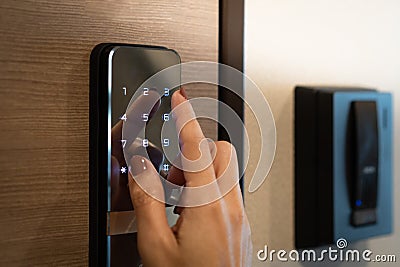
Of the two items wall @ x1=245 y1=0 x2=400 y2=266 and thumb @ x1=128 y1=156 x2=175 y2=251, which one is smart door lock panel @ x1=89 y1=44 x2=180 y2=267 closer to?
thumb @ x1=128 y1=156 x2=175 y2=251

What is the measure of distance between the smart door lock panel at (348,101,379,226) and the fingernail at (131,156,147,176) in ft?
0.80

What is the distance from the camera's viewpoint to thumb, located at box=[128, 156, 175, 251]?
1.22 ft

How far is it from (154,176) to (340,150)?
23 centimetres

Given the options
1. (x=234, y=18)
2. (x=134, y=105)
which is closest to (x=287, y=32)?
(x=234, y=18)

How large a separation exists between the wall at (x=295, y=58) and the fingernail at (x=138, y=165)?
0.43 feet

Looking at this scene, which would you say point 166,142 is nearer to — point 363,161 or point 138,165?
point 138,165

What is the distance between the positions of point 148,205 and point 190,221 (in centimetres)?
3

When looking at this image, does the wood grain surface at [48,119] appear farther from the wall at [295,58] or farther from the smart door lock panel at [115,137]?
the wall at [295,58]

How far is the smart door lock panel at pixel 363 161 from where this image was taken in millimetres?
546

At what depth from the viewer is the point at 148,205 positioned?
0.38 metres

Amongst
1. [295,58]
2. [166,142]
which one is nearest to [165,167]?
[166,142]

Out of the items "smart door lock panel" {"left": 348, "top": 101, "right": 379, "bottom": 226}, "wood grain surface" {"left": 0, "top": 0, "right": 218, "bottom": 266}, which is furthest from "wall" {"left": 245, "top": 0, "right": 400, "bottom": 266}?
"wood grain surface" {"left": 0, "top": 0, "right": 218, "bottom": 266}

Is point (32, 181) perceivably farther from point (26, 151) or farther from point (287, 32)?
point (287, 32)

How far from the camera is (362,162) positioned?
1.81ft
